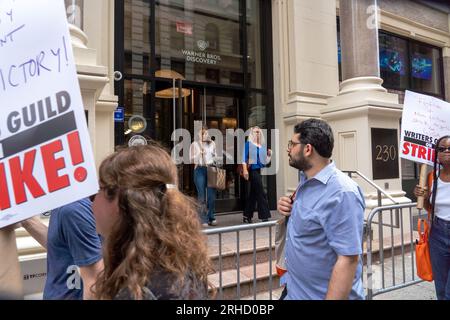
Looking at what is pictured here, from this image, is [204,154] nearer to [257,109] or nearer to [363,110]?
[257,109]

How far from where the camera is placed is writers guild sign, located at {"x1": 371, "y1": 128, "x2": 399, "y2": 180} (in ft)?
21.9

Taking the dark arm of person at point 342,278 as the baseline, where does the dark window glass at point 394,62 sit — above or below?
above

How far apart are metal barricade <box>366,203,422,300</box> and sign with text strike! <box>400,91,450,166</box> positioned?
0.65 m

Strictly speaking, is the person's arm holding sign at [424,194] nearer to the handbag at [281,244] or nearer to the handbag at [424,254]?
the handbag at [424,254]

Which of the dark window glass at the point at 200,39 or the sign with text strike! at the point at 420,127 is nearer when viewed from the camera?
the sign with text strike! at the point at 420,127

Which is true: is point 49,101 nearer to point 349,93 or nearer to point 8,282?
point 8,282

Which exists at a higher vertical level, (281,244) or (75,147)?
(75,147)

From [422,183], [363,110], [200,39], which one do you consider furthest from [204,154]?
[422,183]

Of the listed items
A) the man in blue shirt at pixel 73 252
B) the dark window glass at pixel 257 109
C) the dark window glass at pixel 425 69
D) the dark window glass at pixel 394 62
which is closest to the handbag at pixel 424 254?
the man in blue shirt at pixel 73 252

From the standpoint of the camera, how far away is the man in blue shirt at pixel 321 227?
6.29 feet

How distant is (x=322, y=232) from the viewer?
201cm

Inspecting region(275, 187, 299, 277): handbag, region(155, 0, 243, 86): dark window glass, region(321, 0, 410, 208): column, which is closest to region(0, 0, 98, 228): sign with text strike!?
region(275, 187, 299, 277): handbag

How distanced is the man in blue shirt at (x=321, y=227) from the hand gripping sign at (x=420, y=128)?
1821 millimetres

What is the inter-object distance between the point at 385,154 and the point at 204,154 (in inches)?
135
